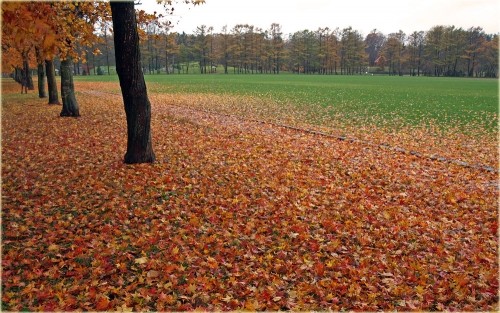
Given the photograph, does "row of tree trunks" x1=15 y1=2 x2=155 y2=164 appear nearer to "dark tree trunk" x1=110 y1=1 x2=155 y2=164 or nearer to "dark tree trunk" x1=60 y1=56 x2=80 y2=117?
"dark tree trunk" x1=110 y1=1 x2=155 y2=164

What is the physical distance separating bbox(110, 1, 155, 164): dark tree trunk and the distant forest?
324 feet

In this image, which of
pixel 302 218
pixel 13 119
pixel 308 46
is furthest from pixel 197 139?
pixel 308 46

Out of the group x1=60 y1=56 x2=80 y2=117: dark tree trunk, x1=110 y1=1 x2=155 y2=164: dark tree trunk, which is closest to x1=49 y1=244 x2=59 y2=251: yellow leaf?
x1=110 y1=1 x2=155 y2=164: dark tree trunk

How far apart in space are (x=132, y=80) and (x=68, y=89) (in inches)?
410

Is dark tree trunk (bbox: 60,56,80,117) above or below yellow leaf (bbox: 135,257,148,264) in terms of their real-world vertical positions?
above

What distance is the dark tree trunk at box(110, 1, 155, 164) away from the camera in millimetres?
8133

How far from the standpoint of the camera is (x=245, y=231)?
6070 mm

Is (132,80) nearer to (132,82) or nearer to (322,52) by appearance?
(132,82)

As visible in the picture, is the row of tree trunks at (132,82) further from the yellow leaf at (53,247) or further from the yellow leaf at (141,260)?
the yellow leaf at (141,260)

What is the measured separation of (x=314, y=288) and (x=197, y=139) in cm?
891

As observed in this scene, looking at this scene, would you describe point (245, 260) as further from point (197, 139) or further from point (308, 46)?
point (308, 46)

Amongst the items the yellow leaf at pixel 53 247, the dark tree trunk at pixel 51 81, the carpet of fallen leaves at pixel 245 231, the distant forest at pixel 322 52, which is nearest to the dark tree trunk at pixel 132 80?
the carpet of fallen leaves at pixel 245 231

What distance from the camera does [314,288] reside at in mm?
4578

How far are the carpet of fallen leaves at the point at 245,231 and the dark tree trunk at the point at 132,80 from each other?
2.43 feet
